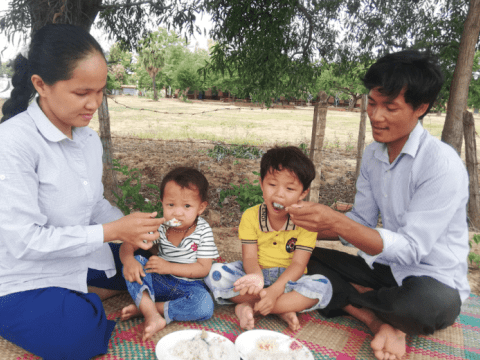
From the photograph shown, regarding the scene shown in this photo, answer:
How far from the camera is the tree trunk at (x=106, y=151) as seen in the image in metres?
4.31

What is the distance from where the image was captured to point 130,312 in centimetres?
193

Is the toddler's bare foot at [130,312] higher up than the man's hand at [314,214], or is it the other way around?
the man's hand at [314,214]

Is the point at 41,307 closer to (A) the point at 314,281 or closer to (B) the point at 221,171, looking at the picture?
(A) the point at 314,281

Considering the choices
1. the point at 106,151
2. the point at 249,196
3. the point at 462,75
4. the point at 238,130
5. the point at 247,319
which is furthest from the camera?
the point at 238,130

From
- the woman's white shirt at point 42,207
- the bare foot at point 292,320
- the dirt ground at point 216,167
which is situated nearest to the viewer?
the woman's white shirt at point 42,207

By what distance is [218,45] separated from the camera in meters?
4.46

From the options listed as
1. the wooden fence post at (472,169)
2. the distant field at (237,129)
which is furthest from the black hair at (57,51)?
the distant field at (237,129)

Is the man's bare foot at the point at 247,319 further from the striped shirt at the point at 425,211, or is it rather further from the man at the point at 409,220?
the striped shirt at the point at 425,211

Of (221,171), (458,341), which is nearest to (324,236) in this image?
(458,341)

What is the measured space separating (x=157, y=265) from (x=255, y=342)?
0.64 metres

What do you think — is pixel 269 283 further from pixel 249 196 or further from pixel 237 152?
pixel 237 152

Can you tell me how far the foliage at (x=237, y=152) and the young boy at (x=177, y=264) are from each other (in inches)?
221

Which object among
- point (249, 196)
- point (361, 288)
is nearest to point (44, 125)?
point (361, 288)

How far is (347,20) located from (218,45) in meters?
1.81
